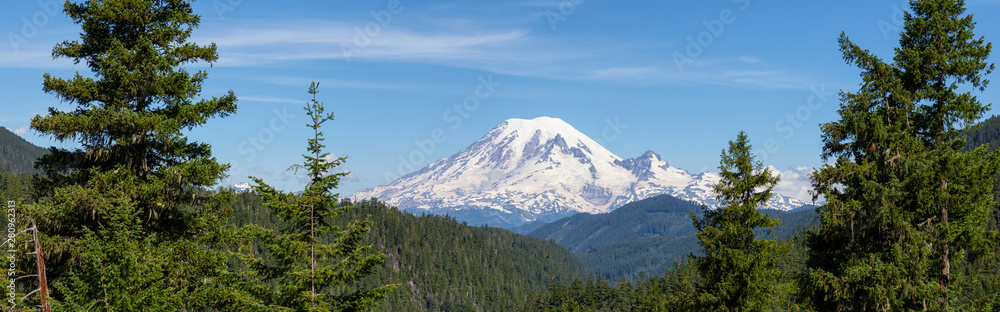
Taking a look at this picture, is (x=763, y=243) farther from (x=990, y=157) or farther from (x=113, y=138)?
(x=113, y=138)

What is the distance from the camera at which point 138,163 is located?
54.5 ft

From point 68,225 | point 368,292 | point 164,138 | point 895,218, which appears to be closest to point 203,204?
point 164,138

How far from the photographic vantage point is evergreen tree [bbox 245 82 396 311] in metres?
15.0

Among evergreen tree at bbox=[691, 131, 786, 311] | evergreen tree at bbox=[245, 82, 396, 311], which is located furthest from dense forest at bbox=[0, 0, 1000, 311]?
evergreen tree at bbox=[691, 131, 786, 311]

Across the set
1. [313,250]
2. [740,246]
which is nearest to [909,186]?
[740,246]

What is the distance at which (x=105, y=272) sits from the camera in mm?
12766

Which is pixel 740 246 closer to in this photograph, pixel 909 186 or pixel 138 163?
pixel 909 186

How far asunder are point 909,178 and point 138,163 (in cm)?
2034

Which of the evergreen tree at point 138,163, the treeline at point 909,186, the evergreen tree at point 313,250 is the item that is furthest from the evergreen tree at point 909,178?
the evergreen tree at point 138,163

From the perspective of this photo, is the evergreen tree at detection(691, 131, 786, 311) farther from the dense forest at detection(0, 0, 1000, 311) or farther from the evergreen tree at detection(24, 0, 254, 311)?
the evergreen tree at detection(24, 0, 254, 311)

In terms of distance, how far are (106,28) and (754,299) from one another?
22753 mm

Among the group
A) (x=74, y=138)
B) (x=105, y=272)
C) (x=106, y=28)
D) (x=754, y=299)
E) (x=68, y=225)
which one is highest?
(x=106, y=28)

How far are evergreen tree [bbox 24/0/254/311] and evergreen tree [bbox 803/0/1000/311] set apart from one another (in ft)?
54.8

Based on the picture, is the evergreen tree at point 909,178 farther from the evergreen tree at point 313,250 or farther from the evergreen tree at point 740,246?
the evergreen tree at point 313,250
